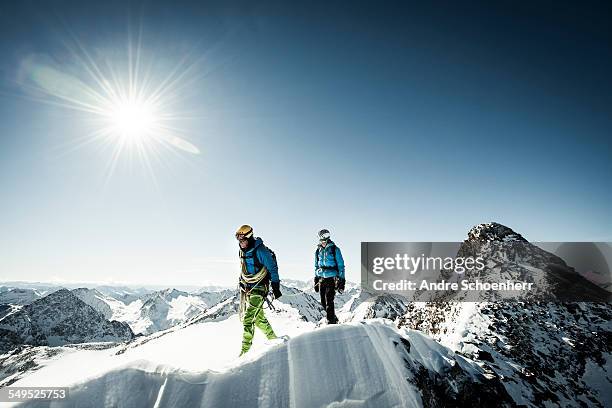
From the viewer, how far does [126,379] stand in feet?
19.8

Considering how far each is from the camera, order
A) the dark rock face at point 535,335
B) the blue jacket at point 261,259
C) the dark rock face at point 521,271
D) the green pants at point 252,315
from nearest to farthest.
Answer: the green pants at point 252,315
the blue jacket at point 261,259
the dark rock face at point 535,335
the dark rock face at point 521,271

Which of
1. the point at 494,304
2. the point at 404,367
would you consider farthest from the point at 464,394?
the point at 494,304

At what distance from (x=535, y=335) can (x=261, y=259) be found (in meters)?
18.8

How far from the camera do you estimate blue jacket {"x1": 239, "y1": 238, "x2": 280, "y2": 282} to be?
9.64 m

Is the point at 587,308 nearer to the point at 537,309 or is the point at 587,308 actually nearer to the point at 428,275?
the point at 537,309

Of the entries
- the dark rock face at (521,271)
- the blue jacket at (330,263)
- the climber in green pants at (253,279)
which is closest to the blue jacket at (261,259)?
the climber in green pants at (253,279)

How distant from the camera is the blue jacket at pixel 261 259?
9641 millimetres

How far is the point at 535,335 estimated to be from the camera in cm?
1878

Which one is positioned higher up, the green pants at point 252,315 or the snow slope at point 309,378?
the green pants at point 252,315

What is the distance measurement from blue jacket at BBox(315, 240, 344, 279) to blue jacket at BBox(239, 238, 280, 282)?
3.28 meters

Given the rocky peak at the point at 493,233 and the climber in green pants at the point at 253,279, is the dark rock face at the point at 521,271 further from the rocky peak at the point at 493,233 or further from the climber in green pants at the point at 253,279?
the climber in green pants at the point at 253,279

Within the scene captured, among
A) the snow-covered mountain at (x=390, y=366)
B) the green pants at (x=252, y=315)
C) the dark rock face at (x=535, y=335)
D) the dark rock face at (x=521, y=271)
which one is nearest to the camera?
the snow-covered mountain at (x=390, y=366)

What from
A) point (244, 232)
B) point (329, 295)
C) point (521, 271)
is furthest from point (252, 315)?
point (521, 271)

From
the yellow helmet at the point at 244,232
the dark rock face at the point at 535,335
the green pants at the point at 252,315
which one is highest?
the yellow helmet at the point at 244,232
